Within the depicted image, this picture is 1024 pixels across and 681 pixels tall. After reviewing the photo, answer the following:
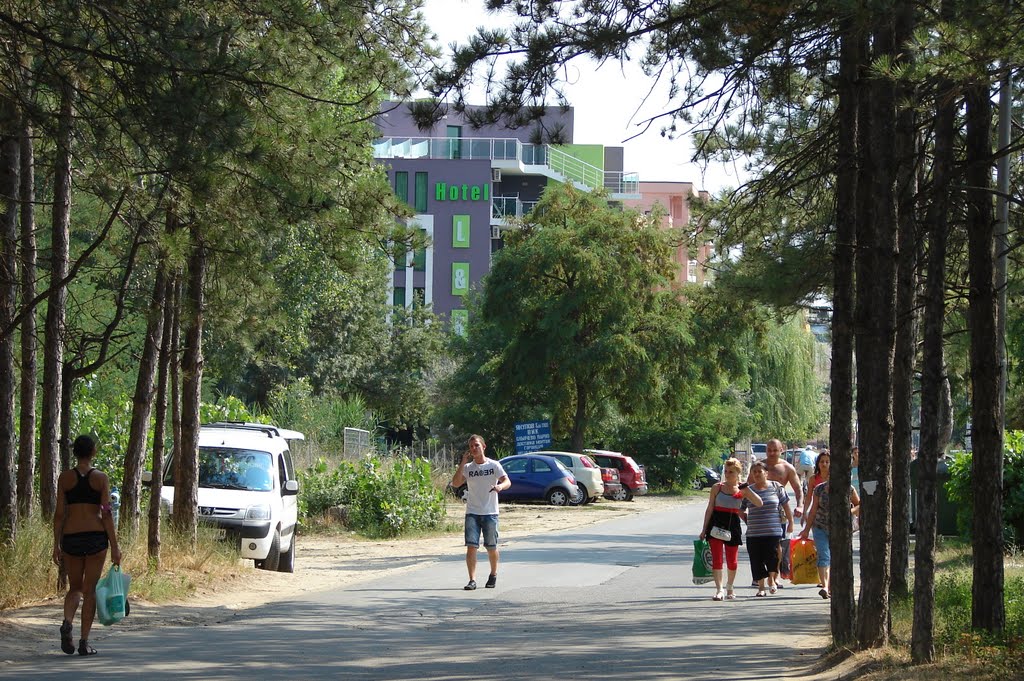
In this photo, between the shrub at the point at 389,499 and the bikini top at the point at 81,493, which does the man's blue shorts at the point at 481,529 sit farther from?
the shrub at the point at 389,499

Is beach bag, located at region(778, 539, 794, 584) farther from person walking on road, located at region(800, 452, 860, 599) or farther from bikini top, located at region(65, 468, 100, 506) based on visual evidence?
bikini top, located at region(65, 468, 100, 506)

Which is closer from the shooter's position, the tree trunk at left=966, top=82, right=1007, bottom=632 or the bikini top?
the tree trunk at left=966, top=82, right=1007, bottom=632

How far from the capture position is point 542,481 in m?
39.3

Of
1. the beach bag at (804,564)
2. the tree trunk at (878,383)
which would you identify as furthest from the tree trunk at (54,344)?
the beach bag at (804,564)

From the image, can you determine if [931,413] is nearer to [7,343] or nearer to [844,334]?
[844,334]

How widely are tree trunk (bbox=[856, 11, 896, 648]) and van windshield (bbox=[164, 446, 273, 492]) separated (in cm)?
991

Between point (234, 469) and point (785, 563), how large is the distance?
294 inches

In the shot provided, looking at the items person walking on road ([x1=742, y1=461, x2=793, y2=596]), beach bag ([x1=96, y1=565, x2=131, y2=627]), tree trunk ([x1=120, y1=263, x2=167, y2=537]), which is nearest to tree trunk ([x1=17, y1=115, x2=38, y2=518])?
tree trunk ([x1=120, y1=263, x2=167, y2=537])

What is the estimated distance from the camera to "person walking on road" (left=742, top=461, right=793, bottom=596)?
1523cm

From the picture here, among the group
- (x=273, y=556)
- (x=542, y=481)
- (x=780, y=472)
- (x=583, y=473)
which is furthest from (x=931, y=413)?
(x=583, y=473)

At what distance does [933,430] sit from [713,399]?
43598mm

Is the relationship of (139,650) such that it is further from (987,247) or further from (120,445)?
(120,445)

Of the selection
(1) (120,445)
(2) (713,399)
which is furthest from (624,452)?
(1) (120,445)

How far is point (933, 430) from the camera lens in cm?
965
